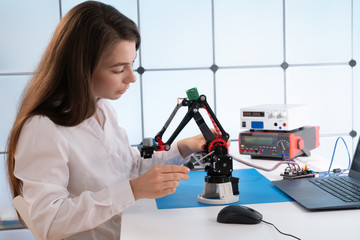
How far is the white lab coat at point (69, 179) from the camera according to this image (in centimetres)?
128

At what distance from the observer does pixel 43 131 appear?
136cm

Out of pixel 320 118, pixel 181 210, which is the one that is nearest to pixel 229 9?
pixel 320 118

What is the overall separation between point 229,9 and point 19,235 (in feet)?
7.53

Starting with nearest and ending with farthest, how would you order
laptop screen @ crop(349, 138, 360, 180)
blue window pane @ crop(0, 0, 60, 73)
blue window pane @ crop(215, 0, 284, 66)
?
laptop screen @ crop(349, 138, 360, 180) → blue window pane @ crop(0, 0, 60, 73) → blue window pane @ crop(215, 0, 284, 66)

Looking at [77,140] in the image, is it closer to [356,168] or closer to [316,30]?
[356,168]

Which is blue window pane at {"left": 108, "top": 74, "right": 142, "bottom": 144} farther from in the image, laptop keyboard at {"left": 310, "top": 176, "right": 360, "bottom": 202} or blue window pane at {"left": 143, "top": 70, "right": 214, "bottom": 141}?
laptop keyboard at {"left": 310, "top": 176, "right": 360, "bottom": 202}

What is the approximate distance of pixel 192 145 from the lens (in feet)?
5.91

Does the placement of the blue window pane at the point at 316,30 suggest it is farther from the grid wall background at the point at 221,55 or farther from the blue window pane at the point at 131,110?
the blue window pane at the point at 131,110

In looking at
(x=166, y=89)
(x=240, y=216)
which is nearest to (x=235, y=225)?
(x=240, y=216)

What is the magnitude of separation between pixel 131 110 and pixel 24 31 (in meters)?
0.97

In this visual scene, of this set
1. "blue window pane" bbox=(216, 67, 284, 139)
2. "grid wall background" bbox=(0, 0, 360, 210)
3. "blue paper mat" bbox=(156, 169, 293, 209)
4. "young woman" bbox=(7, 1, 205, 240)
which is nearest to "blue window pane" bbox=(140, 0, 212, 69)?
"grid wall background" bbox=(0, 0, 360, 210)

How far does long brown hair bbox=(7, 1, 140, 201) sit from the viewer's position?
55.3 inches

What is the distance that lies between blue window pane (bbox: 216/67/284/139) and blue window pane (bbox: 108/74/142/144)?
2.02 feet

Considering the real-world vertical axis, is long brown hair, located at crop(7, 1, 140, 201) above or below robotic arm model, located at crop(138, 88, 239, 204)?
above
